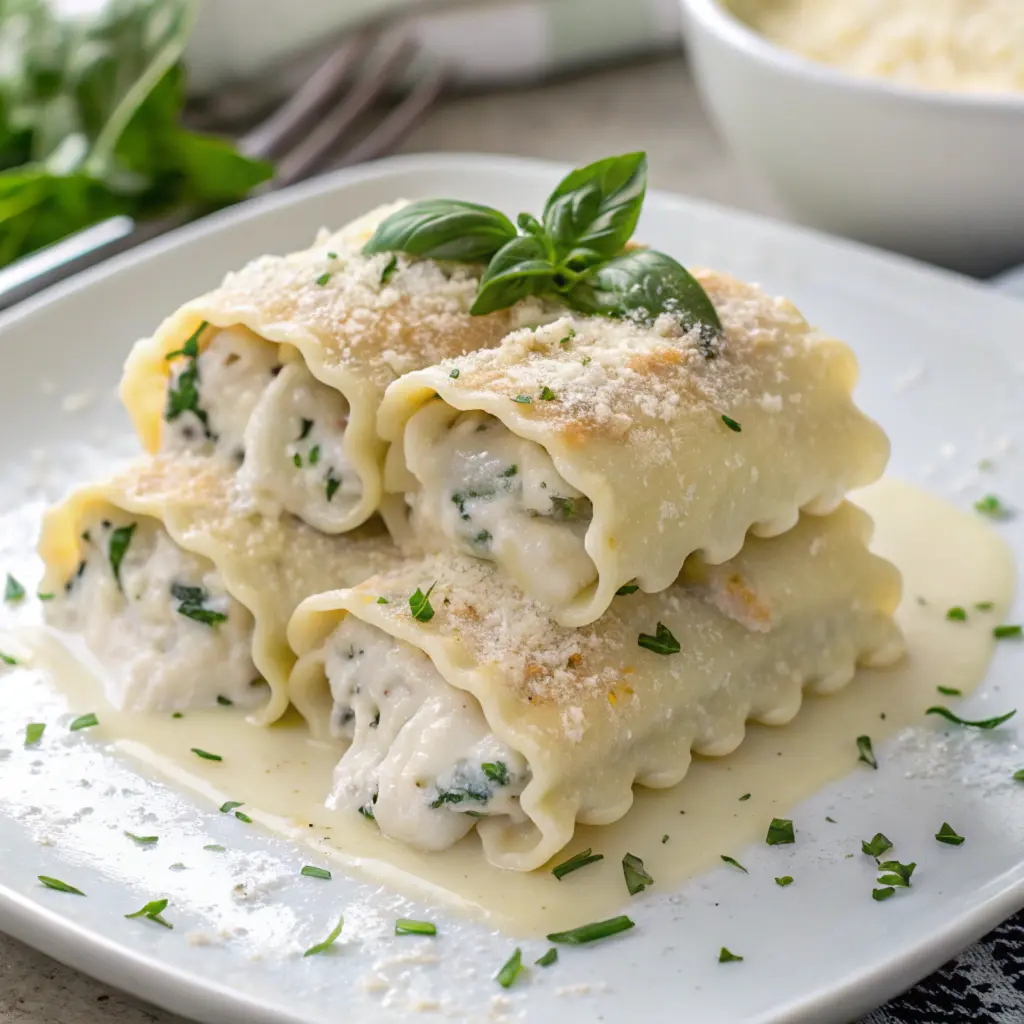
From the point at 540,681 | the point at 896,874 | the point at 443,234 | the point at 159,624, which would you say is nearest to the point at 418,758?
the point at 540,681

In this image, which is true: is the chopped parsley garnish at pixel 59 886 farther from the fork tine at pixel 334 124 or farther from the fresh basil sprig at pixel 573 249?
the fork tine at pixel 334 124

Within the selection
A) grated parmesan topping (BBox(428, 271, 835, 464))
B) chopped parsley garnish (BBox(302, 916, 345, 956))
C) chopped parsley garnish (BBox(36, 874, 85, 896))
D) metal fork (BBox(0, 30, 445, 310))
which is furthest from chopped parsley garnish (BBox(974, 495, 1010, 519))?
metal fork (BBox(0, 30, 445, 310))

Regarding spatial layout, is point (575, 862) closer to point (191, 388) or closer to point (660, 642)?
point (660, 642)

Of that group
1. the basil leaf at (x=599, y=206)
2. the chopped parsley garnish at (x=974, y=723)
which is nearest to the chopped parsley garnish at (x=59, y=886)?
the basil leaf at (x=599, y=206)

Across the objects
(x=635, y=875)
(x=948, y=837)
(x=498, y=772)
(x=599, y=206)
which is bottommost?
(x=948, y=837)

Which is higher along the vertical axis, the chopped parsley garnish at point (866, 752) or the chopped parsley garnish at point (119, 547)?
the chopped parsley garnish at point (119, 547)

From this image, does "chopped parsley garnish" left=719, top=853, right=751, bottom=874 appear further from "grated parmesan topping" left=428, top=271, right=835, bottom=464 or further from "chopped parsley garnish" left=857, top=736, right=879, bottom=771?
"grated parmesan topping" left=428, top=271, right=835, bottom=464

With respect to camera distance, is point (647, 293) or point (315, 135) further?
point (315, 135)
